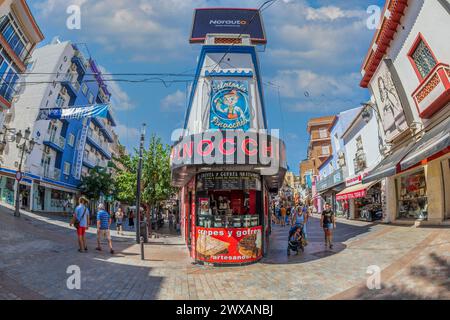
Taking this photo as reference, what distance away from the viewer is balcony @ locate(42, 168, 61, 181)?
26587mm

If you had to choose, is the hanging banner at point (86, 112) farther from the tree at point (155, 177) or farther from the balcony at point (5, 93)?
the tree at point (155, 177)

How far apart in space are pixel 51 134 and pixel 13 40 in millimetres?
12695

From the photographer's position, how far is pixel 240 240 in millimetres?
8734

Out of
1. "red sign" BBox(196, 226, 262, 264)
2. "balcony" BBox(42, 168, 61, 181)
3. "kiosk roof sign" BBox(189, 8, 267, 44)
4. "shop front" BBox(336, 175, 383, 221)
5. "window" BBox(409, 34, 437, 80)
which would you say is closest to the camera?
"red sign" BBox(196, 226, 262, 264)

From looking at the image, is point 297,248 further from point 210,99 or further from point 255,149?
point 210,99

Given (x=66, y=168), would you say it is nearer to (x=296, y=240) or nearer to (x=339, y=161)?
(x=296, y=240)

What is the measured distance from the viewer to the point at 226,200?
1043 cm

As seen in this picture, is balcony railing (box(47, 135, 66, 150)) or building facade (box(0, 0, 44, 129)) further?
balcony railing (box(47, 135, 66, 150))

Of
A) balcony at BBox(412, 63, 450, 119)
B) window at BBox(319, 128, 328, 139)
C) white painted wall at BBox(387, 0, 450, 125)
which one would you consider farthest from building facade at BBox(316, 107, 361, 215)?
balcony at BBox(412, 63, 450, 119)

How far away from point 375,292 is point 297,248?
15.3 ft

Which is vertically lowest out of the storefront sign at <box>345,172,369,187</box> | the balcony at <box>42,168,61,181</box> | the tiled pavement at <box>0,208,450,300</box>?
the tiled pavement at <box>0,208,450,300</box>

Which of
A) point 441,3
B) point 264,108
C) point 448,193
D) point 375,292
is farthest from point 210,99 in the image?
point 448,193

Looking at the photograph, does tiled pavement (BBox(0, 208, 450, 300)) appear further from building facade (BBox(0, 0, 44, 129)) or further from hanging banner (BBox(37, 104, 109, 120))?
building facade (BBox(0, 0, 44, 129))

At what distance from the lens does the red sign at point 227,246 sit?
8625mm
